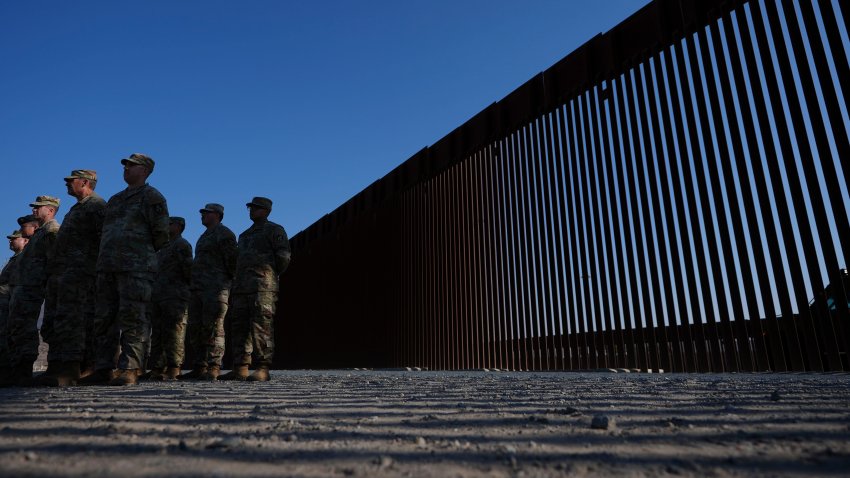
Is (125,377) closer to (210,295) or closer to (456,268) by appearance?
(210,295)

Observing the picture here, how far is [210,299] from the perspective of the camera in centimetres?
608

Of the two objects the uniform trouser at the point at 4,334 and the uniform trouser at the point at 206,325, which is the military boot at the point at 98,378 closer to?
the uniform trouser at the point at 4,334

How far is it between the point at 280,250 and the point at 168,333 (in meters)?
1.88

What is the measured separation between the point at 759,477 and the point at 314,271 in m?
16.2

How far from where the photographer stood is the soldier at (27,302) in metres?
4.86

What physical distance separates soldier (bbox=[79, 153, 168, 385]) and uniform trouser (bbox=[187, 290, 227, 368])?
5.11 ft

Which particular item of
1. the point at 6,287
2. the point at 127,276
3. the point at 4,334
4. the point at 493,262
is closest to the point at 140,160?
the point at 127,276

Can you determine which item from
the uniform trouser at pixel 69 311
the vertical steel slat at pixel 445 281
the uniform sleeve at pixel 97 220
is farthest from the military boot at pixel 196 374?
the vertical steel slat at pixel 445 281

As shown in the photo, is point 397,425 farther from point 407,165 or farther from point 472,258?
point 407,165

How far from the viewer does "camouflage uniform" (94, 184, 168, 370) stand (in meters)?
4.27

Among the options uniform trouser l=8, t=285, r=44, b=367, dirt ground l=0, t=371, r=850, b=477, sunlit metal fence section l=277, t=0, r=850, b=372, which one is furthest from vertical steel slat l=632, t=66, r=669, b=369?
uniform trouser l=8, t=285, r=44, b=367

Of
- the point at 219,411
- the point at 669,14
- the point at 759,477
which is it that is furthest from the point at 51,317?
the point at 669,14

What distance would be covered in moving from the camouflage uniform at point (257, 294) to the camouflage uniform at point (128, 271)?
1.05m

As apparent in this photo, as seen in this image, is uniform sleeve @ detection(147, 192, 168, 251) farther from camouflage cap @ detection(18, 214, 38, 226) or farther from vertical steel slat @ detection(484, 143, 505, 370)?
vertical steel slat @ detection(484, 143, 505, 370)
